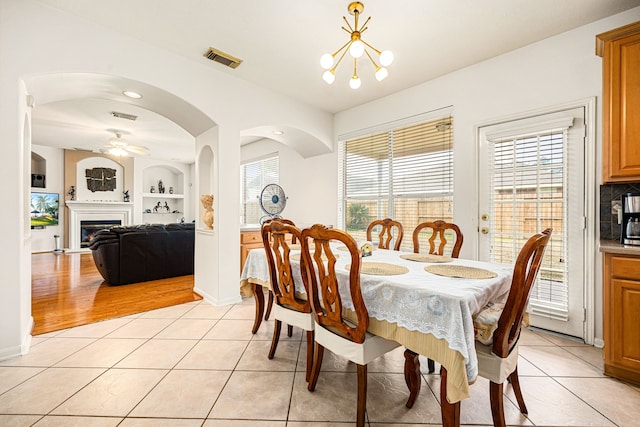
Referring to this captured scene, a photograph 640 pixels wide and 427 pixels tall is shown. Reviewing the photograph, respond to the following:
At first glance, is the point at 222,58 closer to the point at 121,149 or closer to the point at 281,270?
the point at 281,270

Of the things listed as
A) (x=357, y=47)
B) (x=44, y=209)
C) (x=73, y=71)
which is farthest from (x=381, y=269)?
(x=44, y=209)

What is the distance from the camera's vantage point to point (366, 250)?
84.3 inches

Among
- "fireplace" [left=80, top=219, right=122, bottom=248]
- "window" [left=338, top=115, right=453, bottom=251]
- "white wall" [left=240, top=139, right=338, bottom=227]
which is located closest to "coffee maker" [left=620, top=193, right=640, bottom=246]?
"window" [left=338, top=115, right=453, bottom=251]

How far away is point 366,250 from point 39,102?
3.27 meters

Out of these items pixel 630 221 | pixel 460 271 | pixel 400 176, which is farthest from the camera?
pixel 400 176

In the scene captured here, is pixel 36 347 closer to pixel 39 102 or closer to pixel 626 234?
pixel 39 102

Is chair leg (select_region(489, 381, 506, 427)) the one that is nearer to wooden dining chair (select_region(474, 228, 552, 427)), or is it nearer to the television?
wooden dining chair (select_region(474, 228, 552, 427))

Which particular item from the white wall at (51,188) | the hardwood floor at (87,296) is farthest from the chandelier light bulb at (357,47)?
the white wall at (51,188)

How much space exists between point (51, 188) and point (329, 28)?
820cm

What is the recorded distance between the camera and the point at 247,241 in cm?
371

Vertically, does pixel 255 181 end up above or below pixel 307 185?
above

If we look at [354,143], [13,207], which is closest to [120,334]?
[13,207]

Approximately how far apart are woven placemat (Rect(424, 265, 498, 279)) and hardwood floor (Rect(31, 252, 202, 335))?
2848 mm

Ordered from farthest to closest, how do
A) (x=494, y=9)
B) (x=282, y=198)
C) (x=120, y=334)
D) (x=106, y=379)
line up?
(x=282, y=198), (x=120, y=334), (x=494, y=9), (x=106, y=379)
